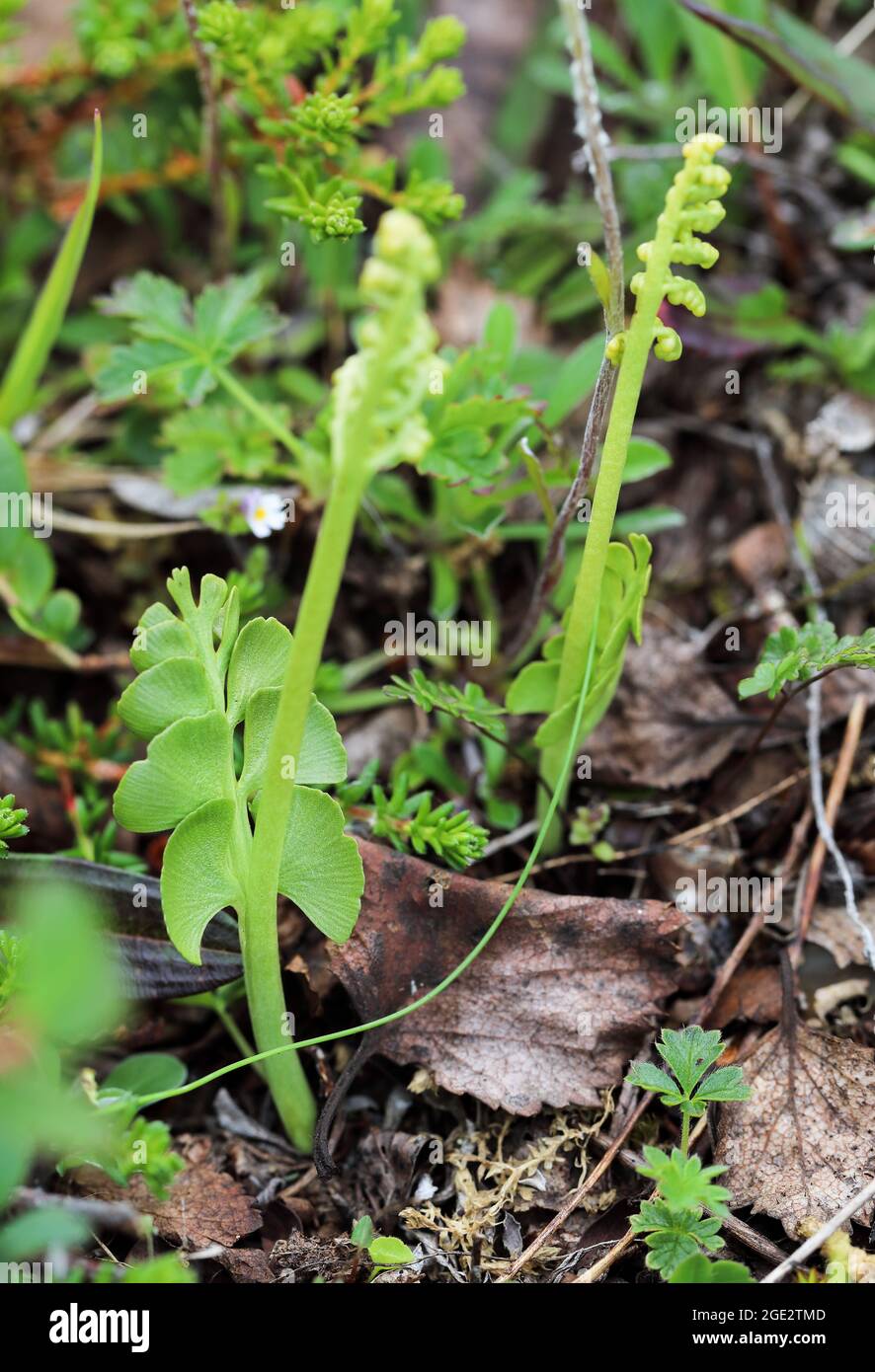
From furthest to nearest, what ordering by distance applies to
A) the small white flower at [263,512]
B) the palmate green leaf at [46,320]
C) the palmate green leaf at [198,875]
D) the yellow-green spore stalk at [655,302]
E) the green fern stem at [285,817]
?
the small white flower at [263,512] < the palmate green leaf at [46,320] < the palmate green leaf at [198,875] < the yellow-green spore stalk at [655,302] < the green fern stem at [285,817]

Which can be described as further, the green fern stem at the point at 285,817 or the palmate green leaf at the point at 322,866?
the palmate green leaf at the point at 322,866

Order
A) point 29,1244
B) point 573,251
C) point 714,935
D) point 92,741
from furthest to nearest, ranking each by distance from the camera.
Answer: point 573,251 < point 92,741 < point 714,935 < point 29,1244

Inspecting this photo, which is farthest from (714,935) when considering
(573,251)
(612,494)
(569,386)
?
(573,251)

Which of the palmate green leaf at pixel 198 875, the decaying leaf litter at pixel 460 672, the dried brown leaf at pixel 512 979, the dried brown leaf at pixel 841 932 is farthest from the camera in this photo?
the dried brown leaf at pixel 841 932

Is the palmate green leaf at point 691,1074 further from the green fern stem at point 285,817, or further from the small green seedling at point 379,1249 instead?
the green fern stem at point 285,817

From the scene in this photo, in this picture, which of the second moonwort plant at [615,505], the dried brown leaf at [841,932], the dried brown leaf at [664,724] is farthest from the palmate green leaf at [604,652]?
the dried brown leaf at [841,932]

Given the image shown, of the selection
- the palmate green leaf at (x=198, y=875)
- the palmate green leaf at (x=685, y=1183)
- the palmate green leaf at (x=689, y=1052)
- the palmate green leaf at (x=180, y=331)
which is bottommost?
the palmate green leaf at (x=685, y=1183)

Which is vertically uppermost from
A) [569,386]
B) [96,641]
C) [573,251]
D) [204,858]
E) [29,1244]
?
[573,251]
